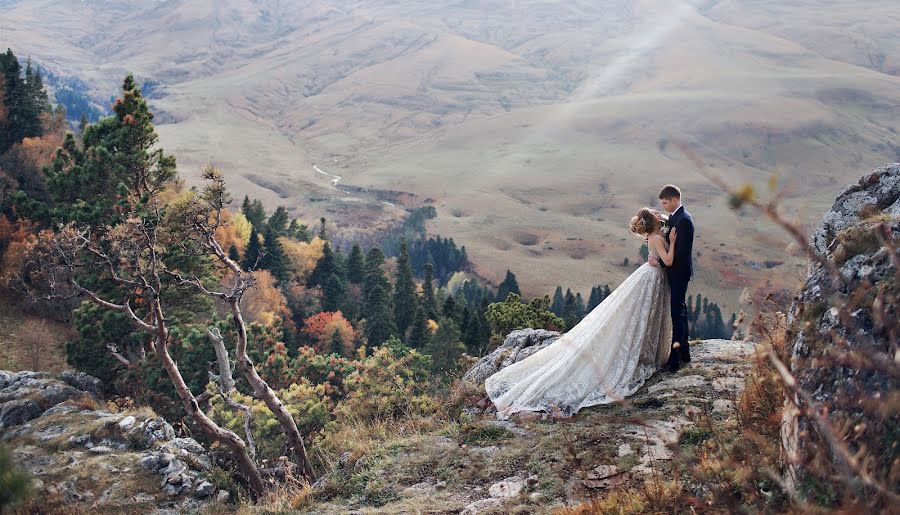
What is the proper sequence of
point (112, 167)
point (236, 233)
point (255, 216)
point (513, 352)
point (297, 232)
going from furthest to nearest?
point (297, 232)
point (255, 216)
point (236, 233)
point (112, 167)
point (513, 352)

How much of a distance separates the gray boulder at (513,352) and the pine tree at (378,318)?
191ft

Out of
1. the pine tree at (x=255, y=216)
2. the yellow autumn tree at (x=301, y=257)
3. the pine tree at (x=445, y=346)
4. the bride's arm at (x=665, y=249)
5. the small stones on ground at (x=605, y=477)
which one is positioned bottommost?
the yellow autumn tree at (x=301, y=257)

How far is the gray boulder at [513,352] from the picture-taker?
15375 mm

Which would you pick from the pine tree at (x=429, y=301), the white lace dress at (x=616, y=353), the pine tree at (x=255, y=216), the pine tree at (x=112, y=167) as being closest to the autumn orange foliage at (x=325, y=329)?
the pine tree at (x=429, y=301)

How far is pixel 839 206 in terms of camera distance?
9531 millimetres

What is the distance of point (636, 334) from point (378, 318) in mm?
65077

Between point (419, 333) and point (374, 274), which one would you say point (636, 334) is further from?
point (374, 274)

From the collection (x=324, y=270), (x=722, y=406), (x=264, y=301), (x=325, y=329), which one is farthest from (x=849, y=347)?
(x=324, y=270)

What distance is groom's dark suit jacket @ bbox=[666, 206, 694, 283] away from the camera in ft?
35.8

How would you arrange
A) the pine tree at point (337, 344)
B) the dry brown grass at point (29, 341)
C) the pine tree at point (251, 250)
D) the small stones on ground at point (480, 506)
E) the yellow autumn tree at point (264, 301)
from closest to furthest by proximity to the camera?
the small stones on ground at point (480, 506), the dry brown grass at point (29, 341), the pine tree at point (337, 344), the yellow autumn tree at point (264, 301), the pine tree at point (251, 250)

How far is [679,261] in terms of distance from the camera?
11.1 metres

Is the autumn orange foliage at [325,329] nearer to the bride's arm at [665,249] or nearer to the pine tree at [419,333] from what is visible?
the pine tree at [419,333]

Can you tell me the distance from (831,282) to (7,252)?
57015 mm

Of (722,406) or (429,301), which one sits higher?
(722,406)
